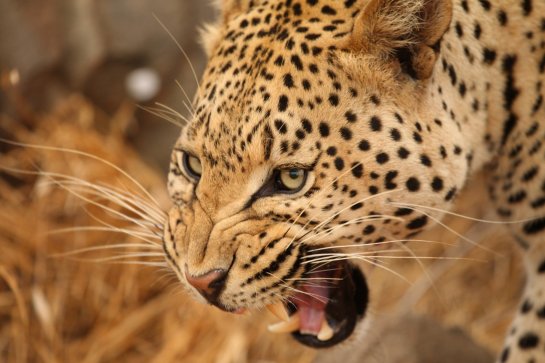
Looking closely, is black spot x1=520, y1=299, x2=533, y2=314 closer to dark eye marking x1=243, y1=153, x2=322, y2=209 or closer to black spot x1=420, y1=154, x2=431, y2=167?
black spot x1=420, y1=154, x2=431, y2=167

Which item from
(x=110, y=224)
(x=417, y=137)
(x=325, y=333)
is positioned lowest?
(x=325, y=333)

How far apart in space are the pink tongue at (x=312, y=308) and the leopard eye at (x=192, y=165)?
556mm

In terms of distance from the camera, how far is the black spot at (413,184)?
261cm

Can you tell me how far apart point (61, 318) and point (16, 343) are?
1.05 ft

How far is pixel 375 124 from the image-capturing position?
2561 millimetres

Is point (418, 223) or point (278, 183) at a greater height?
point (278, 183)

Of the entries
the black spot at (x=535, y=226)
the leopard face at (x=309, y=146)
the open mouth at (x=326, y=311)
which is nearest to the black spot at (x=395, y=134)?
the leopard face at (x=309, y=146)

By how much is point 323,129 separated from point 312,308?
0.76 meters

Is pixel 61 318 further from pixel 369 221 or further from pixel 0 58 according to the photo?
pixel 369 221

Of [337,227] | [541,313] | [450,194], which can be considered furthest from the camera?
[541,313]

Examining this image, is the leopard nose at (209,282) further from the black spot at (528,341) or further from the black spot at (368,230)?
the black spot at (528,341)

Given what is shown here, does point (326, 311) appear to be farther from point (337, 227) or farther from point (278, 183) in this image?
point (278, 183)

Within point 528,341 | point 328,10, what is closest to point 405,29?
point 328,10

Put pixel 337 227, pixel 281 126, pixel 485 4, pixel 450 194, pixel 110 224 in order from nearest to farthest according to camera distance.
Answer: pixel 281 126
pixel 337 227
pixel 450 194
pixel 485 4
pixel 110 224
